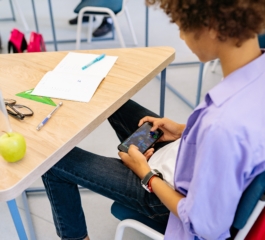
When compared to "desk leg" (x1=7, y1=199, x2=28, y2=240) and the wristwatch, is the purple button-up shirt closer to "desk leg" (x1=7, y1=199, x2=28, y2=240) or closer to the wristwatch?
the wristwatch

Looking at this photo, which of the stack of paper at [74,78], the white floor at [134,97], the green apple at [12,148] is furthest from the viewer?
the white floor at [134,97]

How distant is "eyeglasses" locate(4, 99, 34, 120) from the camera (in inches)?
34.8

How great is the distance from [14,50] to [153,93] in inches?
43.8

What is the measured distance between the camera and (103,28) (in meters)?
3.36

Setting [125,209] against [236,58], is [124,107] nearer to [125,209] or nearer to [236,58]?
[125,209]

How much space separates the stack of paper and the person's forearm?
32cm

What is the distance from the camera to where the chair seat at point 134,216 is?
927mm

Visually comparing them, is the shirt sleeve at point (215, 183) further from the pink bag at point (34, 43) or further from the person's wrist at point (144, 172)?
the pink bag at point (34, 43)

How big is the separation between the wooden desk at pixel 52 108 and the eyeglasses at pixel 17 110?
0.01m

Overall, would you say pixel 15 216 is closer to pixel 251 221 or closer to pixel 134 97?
pixel 251 221

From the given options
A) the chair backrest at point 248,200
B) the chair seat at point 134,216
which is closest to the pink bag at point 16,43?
the chair seat at point 134,216

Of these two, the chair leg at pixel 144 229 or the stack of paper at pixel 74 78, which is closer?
the chair leg at pixel 144 229

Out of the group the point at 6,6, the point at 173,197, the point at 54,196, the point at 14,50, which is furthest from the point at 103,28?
the point at 173,197

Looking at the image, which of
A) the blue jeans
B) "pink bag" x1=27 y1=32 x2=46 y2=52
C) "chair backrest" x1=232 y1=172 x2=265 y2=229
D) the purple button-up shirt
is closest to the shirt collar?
the purple button-up shirt
